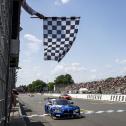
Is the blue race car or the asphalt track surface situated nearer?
the asphalt track surface

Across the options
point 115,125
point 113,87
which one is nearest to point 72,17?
point 115,125

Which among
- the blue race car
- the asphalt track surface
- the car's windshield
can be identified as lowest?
the asphalt track surface

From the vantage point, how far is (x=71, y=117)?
20938mm

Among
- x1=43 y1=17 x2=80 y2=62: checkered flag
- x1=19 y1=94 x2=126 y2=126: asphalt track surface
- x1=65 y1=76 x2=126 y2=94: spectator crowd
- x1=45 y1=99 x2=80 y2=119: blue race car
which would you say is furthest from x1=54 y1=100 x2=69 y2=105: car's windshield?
x1=65 y1=76 x2=126 y2=94: spectator crowd

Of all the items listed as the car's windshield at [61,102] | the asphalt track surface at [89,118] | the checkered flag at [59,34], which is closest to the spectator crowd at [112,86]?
the asphalt track surface at [89,118]

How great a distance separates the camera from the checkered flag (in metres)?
11.1

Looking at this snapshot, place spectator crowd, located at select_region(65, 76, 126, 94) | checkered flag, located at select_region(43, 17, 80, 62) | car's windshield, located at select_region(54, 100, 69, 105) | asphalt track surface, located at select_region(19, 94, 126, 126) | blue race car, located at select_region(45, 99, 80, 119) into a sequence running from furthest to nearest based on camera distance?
spectator crowd, located at select_region(65, 76, 126, 94) < car's windshield, located at select_region(54, 100, 69, 105) < blue race car, located at select_region(45, 99, 80, 119) < asphalt track surface, located at select_region(19, 94, 126, 126) < checkered flag, located at select_region(43, 17, 80, 62)

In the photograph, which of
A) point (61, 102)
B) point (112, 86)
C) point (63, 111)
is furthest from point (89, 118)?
point (112, 86)

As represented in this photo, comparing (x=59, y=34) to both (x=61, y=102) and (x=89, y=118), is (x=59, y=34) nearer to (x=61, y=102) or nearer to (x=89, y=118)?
(x=89, y=118)

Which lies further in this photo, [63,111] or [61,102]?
[61,102]

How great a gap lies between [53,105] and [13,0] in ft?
38.6

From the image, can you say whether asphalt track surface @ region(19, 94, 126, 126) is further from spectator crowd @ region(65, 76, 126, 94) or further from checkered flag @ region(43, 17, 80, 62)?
spectator crowd @ region(65, 76, 126, 94)

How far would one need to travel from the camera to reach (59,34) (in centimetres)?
1187

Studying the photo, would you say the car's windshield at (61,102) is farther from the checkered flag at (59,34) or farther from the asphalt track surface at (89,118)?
the checkered flag at (59,34)
